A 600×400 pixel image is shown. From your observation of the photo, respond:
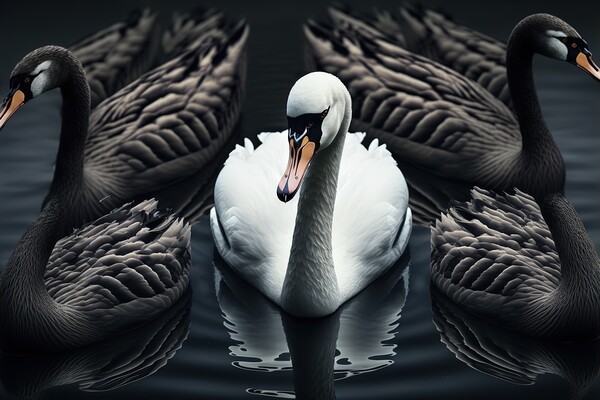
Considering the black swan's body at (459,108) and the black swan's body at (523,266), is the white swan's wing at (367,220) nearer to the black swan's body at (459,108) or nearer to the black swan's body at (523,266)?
the black swan's body at (523,266)

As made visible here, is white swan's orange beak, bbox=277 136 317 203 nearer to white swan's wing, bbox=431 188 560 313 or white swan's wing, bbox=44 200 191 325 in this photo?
white swan's wing, bbox=44 200 191 325

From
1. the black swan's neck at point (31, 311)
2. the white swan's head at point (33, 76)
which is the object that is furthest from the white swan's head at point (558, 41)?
the black swan's neck at point (31, 311)

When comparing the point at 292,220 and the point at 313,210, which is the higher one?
the point at 313,210

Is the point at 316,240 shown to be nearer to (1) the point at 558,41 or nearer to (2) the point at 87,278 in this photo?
(2) the point at 87,278

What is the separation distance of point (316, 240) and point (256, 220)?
824 mm

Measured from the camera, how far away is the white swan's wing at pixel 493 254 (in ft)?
32.6

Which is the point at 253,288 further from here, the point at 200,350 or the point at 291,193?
the point at 291,193

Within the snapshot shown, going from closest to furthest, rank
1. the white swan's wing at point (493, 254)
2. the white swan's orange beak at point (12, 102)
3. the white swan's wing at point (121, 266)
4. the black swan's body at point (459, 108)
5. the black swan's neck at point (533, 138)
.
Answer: the white swan's wing at point (121, 266) < the white swan's wing at point (493, 254) < the white swan's orange beak at point (12, 102) < the black swan's body at point (459, 108) < the black swan's neck at point (533, 138)

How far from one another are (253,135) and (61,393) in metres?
4.91

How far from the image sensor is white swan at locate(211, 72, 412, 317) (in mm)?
9320

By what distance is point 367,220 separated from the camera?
34.7 feet

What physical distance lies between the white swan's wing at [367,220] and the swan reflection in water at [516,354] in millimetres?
732

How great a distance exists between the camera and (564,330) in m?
9.68

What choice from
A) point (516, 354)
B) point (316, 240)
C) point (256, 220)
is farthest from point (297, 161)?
point (516, 354)
